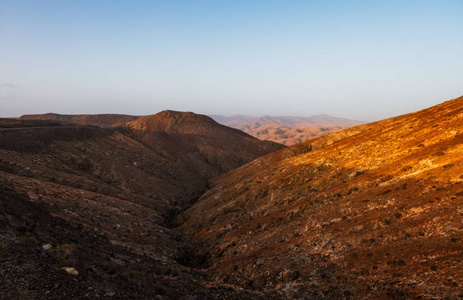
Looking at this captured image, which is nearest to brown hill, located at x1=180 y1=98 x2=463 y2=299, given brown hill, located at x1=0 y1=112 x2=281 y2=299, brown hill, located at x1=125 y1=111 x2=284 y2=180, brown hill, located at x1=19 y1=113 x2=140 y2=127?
brown hill, located at x1=0 y1=112 x2=281 y2=299

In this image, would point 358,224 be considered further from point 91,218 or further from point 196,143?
point 196,143

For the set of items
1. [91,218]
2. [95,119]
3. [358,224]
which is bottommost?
[91,218]

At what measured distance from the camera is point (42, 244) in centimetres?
1363

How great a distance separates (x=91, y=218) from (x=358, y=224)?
26232mm

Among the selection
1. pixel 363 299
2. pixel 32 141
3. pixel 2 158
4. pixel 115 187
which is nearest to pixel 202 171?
pixel 115 187

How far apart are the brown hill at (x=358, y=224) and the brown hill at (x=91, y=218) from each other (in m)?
4.05

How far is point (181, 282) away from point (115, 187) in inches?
1365

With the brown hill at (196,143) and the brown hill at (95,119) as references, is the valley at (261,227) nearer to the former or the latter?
the brown hill at (196,143)

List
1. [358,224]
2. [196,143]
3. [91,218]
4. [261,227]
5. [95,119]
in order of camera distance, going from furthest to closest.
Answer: [95,119]
[196,143]
[91,218]
[261,227]
[358,224]

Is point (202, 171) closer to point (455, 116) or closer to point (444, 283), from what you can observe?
point (455, 116)

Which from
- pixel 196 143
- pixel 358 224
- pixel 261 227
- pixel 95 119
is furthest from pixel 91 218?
pixel 95 119

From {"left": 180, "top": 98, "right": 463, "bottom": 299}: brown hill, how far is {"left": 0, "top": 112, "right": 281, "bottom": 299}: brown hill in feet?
13.3

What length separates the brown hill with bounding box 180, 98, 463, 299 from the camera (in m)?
14.3

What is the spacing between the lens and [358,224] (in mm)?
19500
